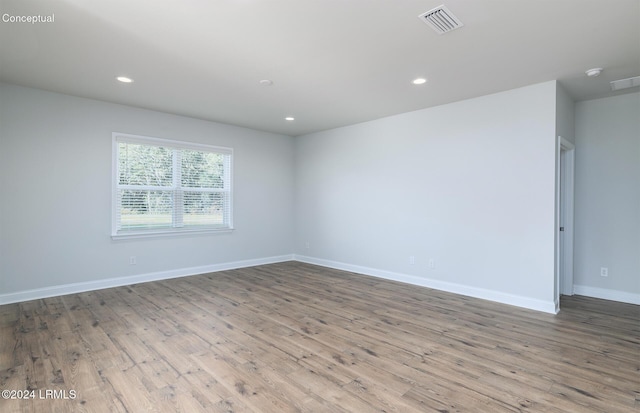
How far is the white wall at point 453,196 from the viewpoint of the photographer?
3.85 meters

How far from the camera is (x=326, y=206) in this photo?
6.51 metres

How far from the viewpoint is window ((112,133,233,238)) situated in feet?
16.0

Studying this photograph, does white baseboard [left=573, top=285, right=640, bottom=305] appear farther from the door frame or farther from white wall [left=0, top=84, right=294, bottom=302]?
white wall [left=0, top=84, right=294, bottom=302]

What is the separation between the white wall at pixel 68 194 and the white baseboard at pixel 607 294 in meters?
5.88

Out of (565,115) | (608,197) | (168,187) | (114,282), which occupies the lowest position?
(114,282)

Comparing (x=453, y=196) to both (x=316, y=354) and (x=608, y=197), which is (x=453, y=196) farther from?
(x=316, y=354)

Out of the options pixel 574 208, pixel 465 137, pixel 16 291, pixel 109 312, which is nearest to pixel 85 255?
pixel 16 291

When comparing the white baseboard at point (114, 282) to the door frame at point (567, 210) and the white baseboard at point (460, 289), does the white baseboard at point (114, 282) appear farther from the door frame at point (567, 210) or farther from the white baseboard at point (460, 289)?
the door frame at point (567, 210)

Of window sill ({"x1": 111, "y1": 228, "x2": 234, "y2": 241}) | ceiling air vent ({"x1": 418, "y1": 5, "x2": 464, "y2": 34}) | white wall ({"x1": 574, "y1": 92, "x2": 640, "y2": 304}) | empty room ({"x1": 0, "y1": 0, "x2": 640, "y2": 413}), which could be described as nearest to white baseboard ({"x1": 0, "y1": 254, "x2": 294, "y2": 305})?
empty room ({"x1": 0, "y1": 0, "x2": 640, "y2": 413})

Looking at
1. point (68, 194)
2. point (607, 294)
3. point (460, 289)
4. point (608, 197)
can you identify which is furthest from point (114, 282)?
point (608, 197)

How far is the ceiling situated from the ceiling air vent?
0.05 m

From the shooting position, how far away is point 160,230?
17.3 ft

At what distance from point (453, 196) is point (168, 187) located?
4.60 metres

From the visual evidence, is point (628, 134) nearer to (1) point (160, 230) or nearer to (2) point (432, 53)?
(2) point (432, 53)
